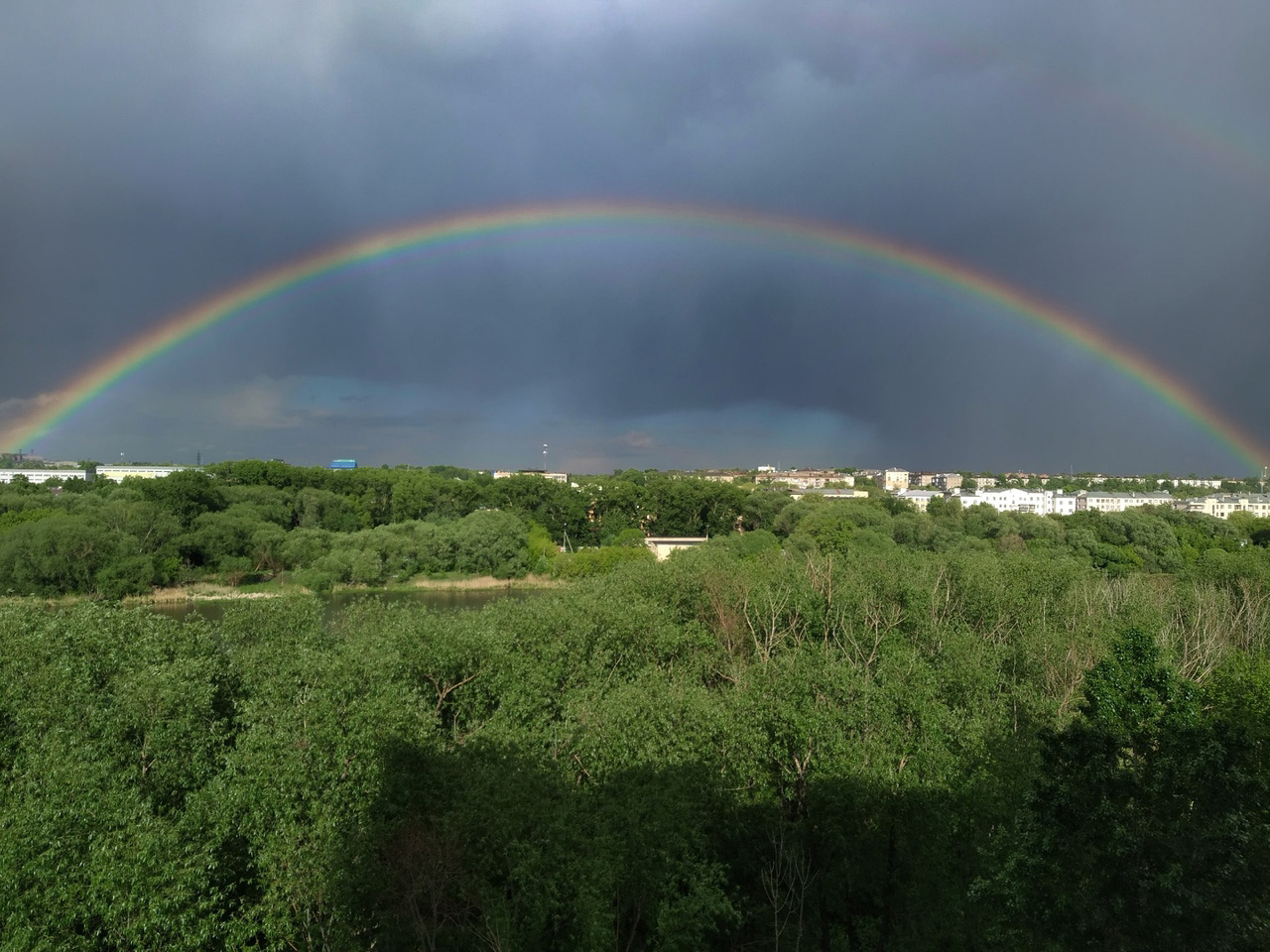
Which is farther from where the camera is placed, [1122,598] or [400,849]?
[1122,598]

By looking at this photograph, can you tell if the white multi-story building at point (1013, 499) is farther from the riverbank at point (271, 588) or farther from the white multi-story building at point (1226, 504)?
the riverbank at point (271, 588)

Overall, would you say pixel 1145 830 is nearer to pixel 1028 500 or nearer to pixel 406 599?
pixel 406 599

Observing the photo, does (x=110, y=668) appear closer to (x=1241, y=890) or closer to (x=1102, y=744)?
(x=1102, y=744)

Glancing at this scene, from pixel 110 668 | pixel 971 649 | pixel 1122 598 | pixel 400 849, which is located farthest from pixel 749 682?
pixel 1122 598

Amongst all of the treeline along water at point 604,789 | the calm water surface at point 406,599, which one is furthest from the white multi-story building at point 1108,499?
the treeline along water at point 604,789

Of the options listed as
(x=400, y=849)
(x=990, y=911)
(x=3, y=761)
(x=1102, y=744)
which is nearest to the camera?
(x=1102, y=744)
